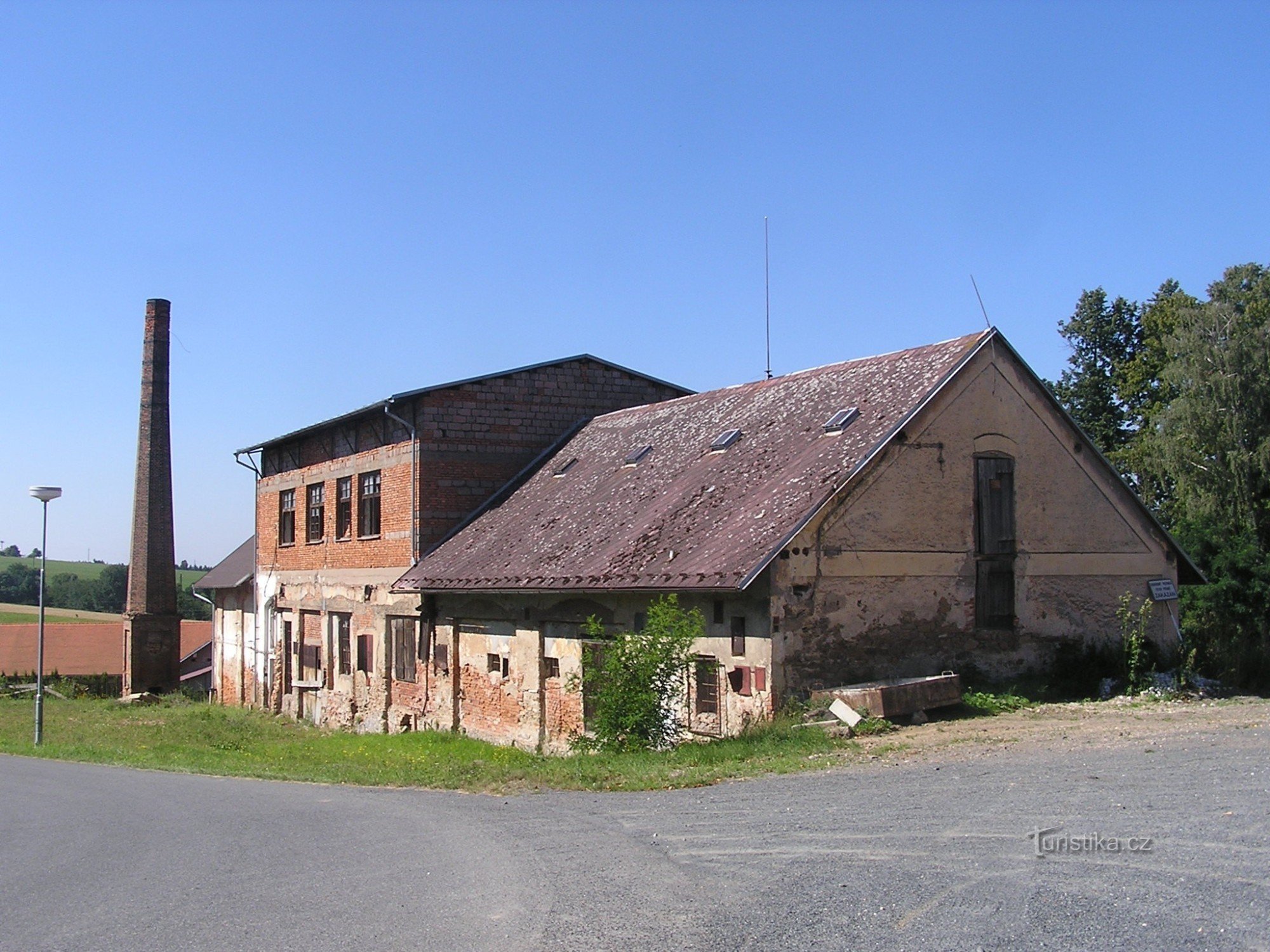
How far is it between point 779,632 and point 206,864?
8.16 meters

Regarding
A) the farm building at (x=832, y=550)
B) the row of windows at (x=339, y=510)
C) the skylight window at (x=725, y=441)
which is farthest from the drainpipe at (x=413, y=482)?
the skylight window at (x=725, y=441)

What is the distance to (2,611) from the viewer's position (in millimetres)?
92125

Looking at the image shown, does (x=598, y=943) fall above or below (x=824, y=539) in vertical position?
below

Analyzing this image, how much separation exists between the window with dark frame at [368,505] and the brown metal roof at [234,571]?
29.4ft

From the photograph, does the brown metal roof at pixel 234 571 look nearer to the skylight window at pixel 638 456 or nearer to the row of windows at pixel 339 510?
the row of windows at pixel 339 510

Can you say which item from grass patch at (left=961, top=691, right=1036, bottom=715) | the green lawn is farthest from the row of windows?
the green lawn

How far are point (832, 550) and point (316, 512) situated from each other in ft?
57.2

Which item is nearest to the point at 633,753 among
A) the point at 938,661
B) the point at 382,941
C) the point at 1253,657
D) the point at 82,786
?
the point at 938,661

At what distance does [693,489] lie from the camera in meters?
18.5

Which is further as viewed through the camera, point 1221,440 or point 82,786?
point 1221,440

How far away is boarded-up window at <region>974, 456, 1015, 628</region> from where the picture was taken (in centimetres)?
1666

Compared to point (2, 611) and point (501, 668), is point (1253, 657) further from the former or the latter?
point (2, 611)

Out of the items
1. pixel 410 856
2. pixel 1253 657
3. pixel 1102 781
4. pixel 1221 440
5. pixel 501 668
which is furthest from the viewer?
pixel 1221 440

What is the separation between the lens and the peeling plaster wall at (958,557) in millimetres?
14992
